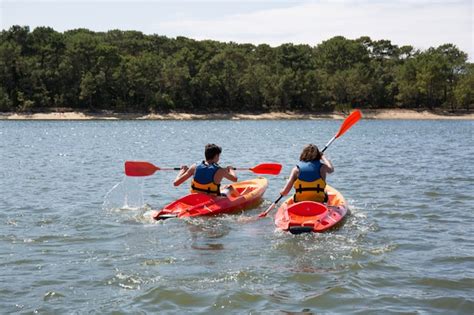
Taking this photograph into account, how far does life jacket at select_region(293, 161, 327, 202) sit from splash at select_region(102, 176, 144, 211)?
10.9 feet

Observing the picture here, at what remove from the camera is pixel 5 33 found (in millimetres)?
70750

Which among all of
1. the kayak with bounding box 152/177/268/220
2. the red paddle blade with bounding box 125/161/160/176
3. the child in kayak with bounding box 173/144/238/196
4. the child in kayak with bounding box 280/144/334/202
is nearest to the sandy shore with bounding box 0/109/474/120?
the red paddle blade with bounding box 125/161/160/176

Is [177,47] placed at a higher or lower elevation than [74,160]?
higher

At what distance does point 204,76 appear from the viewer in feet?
239

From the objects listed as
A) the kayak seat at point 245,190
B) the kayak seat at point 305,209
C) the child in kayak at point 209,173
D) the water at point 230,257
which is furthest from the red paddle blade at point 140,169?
the kayak seat at point 305,209

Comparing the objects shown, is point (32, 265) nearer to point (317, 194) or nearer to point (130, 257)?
point (130, 257)

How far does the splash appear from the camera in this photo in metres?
11.6

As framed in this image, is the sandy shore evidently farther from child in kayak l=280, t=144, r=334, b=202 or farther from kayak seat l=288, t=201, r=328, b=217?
kayak seat l=288, t=201, r=328, b=217

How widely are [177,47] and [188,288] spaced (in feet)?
255

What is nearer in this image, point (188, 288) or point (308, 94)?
point (188, 288)

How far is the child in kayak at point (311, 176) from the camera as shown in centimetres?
957

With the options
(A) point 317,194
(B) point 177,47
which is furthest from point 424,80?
(A) point 317,194

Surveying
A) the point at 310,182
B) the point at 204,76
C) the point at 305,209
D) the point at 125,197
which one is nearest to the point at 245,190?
the point at 125,197

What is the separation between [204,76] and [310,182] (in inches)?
2524
